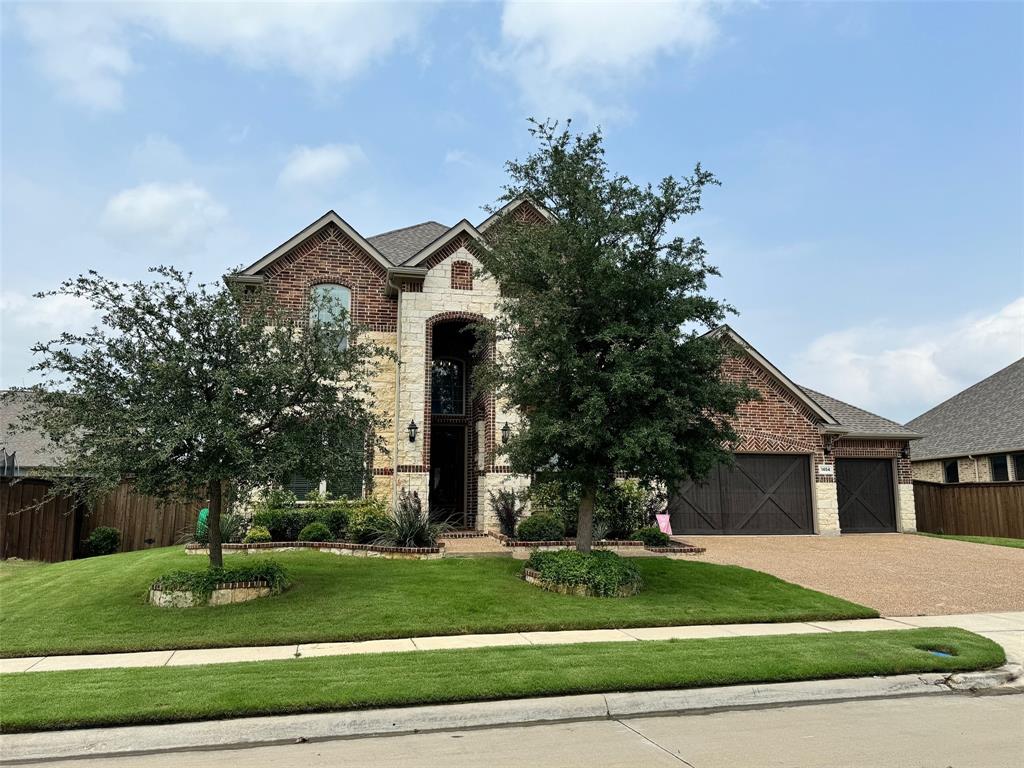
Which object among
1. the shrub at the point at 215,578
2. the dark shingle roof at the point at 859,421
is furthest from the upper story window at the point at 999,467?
the shrub at the point at 215,578

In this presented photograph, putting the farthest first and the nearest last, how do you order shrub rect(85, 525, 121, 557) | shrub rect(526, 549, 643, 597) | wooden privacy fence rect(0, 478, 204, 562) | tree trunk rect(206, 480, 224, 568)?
shrub rect(85, 525, 121, 557) < wooden privacy fence rect(0, 478, 204, 562) < shrub rect(526, 549, 643, 597) < tree trunk rect(206, 480, 224, 568)

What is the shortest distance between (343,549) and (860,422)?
16.8 meters

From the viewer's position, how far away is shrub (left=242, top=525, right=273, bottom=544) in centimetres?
1479

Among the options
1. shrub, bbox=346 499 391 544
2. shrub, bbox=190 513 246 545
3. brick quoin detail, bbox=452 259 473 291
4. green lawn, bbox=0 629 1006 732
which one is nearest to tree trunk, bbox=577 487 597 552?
green lawn, bbox=0 629 1006 732

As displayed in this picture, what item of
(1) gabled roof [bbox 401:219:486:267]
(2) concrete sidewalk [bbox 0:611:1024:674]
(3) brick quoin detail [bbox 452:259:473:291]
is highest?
(1) gabled roof [bbox 401:219:486:267]

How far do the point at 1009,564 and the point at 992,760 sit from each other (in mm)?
12330

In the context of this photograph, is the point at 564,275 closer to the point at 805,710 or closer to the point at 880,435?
the point at 805,710

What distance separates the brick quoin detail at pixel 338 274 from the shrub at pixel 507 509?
5604mm

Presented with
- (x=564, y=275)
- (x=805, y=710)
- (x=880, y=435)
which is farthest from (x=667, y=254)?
(x=880, y=435)

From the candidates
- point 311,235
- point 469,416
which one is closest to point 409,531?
point 469,416

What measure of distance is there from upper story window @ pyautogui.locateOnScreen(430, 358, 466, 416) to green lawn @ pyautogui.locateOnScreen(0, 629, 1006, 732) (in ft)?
40.9

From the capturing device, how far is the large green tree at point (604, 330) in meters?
11.5

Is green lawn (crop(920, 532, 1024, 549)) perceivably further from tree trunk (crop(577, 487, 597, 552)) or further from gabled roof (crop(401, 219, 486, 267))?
gabled roof (crop(401, 219, 486, 267))

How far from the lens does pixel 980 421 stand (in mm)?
27281
